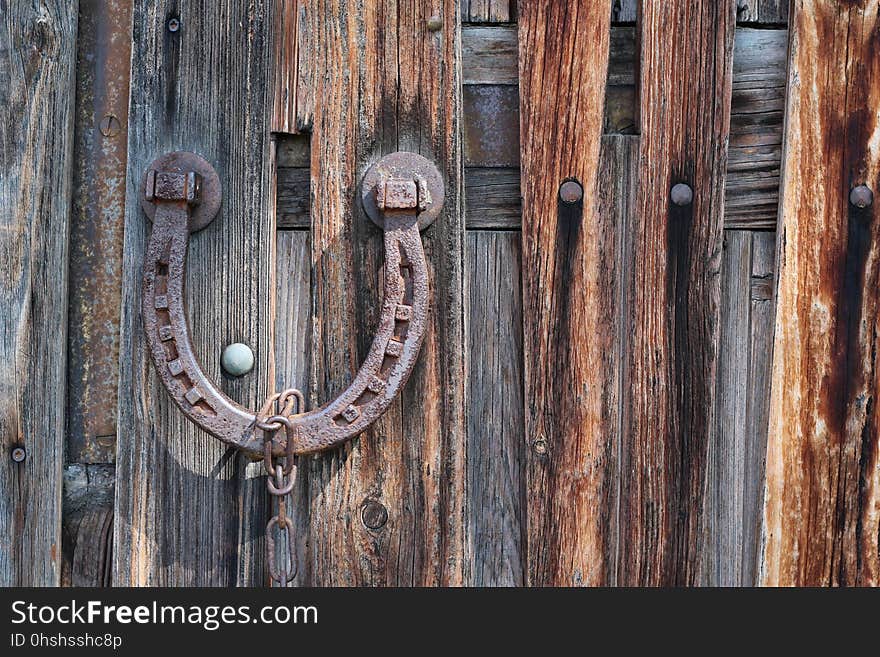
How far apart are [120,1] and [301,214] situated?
54 cm

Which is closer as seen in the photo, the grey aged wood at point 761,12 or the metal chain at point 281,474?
the metal chain at point 281,474

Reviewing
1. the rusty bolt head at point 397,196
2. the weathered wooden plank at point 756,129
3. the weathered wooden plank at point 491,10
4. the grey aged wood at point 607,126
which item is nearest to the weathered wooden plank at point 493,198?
the grey aged wood at point 607,126

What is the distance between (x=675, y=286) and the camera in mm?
1493

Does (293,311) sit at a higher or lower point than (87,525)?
higher

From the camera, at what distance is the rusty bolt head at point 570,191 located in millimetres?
1482

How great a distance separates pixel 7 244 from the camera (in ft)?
4.94

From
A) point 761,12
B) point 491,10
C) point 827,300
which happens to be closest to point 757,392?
point 827,300

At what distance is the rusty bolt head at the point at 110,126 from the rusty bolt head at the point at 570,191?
2.81 feet

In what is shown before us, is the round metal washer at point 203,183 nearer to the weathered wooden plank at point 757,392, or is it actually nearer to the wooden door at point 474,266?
the wooden door at point 474,266

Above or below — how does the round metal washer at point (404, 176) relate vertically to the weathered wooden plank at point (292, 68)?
below

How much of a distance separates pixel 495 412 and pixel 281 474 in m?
0.42

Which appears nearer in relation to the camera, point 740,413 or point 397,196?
point 397,196

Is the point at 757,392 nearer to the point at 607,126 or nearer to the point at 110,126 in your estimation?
the point at 607,126

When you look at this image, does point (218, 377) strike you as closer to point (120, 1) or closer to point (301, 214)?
point (301, 214)
